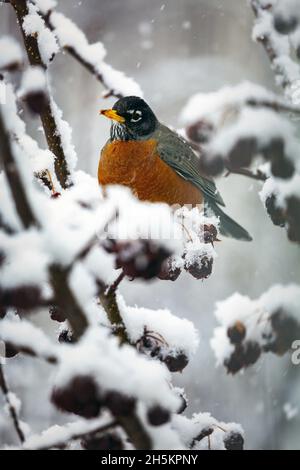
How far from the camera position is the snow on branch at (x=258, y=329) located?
0.85 metres

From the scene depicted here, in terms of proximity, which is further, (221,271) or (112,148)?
(221,271)

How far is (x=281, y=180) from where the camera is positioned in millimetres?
801

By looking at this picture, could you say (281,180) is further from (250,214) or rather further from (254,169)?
(250,214)

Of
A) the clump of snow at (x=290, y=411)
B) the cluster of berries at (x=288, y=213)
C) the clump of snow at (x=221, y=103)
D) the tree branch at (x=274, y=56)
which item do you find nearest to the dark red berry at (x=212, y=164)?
the clump of snow at (x=221, y=103)

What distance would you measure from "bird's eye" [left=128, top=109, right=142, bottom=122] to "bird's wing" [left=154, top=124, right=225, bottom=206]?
0.26 ft

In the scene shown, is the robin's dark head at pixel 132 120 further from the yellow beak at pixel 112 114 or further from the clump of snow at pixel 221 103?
the clump of snow at pixel 221 103

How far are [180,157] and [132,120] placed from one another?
0.18 meters

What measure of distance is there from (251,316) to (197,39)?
1.13 metres

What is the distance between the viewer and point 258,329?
34.8 inches

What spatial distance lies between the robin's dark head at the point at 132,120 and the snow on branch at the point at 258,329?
2.44 ft

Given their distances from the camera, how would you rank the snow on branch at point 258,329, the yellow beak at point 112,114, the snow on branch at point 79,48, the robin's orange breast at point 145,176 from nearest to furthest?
the snow on branch at point 258,329
the snow on branch at point 79,48
the yellow beak at point 112,114
the robin's orange breast at point 145,176

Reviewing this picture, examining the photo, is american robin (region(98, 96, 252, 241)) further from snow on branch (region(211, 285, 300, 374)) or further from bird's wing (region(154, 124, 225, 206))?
snow on branch (region(211, 285, 300, 374))
